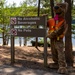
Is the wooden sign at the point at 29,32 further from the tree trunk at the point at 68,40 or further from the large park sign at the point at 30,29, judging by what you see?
the tree trunk at the point at 68,40

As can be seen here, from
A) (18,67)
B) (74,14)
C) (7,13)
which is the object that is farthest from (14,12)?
(18,67)

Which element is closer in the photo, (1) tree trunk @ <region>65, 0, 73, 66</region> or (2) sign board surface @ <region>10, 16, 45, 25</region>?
(2) sign board surface @ <region>10, 16, 45, 25</region>

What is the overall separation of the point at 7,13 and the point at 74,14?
16.4ft

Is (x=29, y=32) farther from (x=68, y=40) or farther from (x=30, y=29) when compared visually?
(x=68, y=40)

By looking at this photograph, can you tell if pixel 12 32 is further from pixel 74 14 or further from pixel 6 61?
pixel 74 14

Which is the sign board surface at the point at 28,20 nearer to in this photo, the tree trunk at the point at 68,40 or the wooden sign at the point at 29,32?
the wooden sign at the point at 29,32

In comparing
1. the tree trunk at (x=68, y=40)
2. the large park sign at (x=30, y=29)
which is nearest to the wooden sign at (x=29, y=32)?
the large park sign at (x=30, y=29)

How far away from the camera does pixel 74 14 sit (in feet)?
67.1

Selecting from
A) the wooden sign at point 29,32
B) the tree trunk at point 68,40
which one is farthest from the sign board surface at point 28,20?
the tree trunk at point 68,40

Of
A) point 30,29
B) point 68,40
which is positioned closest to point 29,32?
point 30,29

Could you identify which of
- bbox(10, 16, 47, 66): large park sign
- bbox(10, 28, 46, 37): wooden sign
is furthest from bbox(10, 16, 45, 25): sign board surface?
bbox(10, 28, 46, 37): wooden sign

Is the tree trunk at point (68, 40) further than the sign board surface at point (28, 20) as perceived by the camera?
Yes

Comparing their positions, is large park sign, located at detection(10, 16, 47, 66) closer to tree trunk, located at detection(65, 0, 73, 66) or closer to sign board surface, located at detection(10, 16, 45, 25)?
sign board surface, located at detection(10, 16, 45, 25)

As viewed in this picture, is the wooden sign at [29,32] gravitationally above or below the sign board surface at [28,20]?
below
